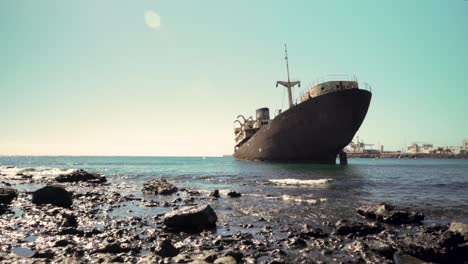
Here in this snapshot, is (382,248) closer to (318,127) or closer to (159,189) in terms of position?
(159,189)

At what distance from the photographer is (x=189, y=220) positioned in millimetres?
11164

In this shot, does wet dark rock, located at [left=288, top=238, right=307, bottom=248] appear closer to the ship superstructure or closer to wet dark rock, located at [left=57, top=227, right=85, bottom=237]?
wet dark rock, located at [left=57, top=227, right=85, bottom=237]

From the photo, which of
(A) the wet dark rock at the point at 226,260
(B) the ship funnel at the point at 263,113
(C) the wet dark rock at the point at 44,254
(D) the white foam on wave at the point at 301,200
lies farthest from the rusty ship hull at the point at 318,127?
(C) the wet dark rock at the point at 44,254

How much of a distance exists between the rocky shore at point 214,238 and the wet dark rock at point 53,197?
4.50ft

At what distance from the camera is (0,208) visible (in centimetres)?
1459

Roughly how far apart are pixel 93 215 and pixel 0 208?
15.8 ft

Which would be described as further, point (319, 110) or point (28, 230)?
point (319, 110)

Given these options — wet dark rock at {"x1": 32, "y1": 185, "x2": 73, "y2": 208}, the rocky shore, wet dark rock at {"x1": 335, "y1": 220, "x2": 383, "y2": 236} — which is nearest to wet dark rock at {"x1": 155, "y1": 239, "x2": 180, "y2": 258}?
the rocky shore

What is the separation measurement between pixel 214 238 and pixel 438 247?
234 inches

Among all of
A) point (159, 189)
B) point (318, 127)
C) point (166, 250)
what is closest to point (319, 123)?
point (318, 127)

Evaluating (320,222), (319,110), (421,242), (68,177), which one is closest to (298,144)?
(319,110)

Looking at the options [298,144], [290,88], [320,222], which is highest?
[290,88]

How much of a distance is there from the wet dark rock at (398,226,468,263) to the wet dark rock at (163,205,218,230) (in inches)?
240

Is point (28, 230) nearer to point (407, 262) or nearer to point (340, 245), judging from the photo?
point (340, 245)
